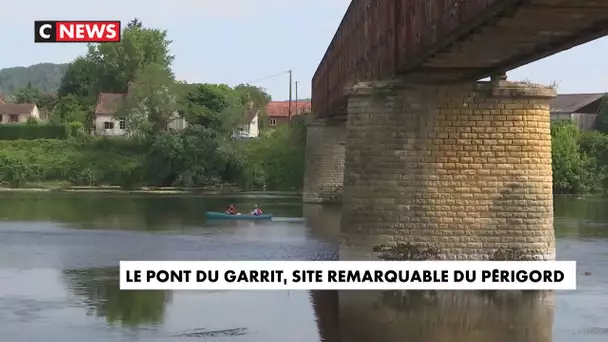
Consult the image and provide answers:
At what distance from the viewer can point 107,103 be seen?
110250mm

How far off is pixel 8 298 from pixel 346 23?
72.4 feet

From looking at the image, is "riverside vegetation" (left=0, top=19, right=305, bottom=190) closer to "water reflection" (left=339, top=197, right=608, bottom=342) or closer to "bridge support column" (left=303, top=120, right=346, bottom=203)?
"bridge support column" (left=303, top=120, right=346, bottom=203)

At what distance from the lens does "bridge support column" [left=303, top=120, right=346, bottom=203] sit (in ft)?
215

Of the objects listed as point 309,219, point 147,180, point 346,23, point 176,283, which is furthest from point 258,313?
point 147,180

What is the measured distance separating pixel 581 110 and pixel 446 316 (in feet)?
287

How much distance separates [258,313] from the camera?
23.9 m

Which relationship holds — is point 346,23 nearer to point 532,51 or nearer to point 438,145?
point 438,145

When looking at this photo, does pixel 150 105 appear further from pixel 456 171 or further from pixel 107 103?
pixel 456 171

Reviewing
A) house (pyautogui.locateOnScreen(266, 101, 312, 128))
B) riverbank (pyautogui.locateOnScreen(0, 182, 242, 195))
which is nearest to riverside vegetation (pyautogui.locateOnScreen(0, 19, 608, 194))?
riverbank (pyautogui.locateOnScreen(0, 182, 242, 195))

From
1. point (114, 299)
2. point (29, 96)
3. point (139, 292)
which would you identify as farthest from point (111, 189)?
point (29, 96)

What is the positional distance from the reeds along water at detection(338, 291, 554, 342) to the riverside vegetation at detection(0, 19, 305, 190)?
6166cm

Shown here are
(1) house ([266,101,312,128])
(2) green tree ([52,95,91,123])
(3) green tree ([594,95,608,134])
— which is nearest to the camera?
(3) green tree ([594,95,608,134])

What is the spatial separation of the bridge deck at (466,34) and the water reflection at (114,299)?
8342 millimetres

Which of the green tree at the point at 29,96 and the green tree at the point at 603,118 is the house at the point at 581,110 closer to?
the green tree at the point at 603,118
